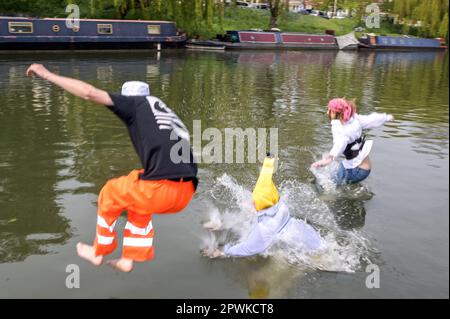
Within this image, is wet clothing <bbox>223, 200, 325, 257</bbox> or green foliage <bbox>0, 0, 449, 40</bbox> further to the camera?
green foliage <bbox>0, 0, 449, 40</bbox>

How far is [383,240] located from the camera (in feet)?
18.7

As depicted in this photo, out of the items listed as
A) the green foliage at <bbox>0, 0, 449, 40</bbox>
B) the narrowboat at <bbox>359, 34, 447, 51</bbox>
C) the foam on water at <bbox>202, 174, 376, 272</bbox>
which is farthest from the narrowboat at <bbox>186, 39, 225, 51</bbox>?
the foam on water at <bbox>202, 174, 376, 272</bbox>

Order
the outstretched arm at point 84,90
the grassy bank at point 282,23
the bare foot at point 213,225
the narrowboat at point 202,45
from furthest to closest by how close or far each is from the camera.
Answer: the grassy bank at point 282,23 < the narrowboat at point 202,45 < the bare foot at point 213,225 < the outstretched arm at point 84,90

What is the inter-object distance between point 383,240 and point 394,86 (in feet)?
53.0

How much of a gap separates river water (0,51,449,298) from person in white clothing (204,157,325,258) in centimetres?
14

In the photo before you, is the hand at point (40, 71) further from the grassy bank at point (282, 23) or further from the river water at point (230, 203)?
the grassy bank at point (282, 23)

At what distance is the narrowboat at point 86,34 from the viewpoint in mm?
25587

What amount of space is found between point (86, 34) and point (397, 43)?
29.3 metres

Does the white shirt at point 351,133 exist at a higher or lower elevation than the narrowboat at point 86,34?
lower

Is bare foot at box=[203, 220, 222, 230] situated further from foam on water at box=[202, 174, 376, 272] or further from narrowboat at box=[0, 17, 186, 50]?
narrowboat at box=[0, 17, 186, 50]

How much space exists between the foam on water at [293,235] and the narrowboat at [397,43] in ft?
126

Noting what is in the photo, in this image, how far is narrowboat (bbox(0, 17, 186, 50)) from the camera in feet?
83.9

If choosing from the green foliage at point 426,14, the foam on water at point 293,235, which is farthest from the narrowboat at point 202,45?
the foam on water at point 293,235
